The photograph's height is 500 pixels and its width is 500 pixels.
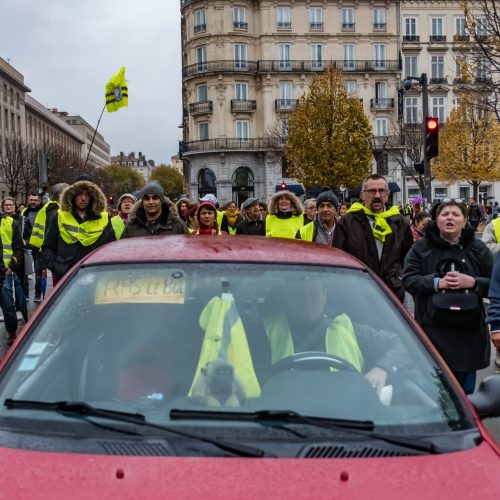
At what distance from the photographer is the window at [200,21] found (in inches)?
2282

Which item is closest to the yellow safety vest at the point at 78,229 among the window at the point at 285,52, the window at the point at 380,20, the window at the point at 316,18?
the window at the point at 285,52

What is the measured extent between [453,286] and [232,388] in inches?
92.1

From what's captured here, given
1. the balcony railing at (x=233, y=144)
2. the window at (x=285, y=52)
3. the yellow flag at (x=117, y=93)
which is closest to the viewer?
the yellow flag at (x=117, y=93)

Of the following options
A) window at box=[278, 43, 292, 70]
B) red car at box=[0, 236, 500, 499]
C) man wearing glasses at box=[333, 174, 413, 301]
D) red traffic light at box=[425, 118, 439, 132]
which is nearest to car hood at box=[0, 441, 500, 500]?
red car at box=[0, 236, 500, 499]

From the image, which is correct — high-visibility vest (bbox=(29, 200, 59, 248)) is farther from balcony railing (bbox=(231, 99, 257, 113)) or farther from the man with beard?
balcony railing (bbox=(231, 99, 257, 113))

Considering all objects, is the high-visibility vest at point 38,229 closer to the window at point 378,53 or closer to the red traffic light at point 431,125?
the red traffic light at point 431,125

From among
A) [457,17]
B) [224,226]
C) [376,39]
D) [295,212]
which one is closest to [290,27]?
[376,39]

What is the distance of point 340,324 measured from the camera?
9.52ft

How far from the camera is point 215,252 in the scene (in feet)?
9.90

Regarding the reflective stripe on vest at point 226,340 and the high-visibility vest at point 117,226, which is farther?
the high-visibility vest at point 117,226

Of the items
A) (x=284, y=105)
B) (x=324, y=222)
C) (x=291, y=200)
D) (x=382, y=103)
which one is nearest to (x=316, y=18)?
(x=284, y=105)

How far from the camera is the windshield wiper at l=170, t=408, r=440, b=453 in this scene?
213 centimetres

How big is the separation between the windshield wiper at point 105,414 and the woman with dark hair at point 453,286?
266cm

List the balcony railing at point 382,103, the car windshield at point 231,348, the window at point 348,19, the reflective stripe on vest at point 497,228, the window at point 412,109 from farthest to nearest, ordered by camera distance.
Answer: the window at point 348,19 → the balcony railing at point 382,103 → the window at point 412,109 → the reflective stripe on vest at point 497,228 → the car windshield at point 231,348
